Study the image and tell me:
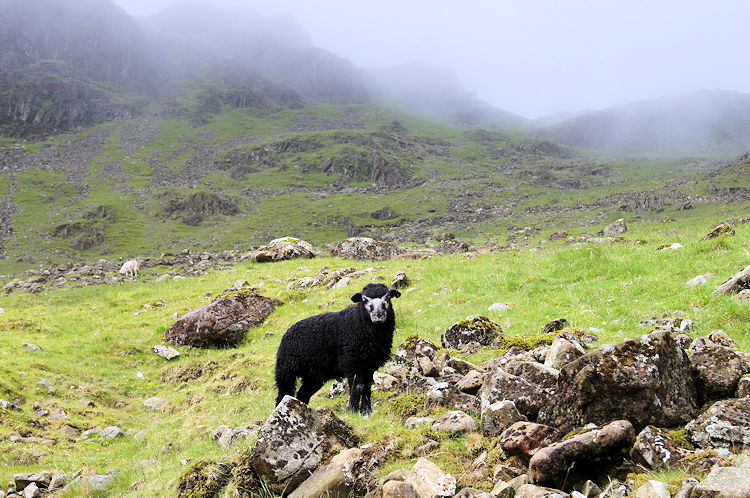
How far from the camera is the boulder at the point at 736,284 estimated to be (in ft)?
33.3

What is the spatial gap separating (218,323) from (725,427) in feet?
59.7

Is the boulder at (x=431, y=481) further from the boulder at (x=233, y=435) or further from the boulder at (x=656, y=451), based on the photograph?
the boulder at (x=233, y=435)

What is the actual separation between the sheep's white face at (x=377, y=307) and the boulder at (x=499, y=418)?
3188 millimetres

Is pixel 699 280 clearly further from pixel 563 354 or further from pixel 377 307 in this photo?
pixel 377 307

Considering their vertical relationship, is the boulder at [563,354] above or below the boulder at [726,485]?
below

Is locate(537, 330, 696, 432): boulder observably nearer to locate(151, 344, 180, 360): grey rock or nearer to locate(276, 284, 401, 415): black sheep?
locate(276, 284, 401, 415): black sheep

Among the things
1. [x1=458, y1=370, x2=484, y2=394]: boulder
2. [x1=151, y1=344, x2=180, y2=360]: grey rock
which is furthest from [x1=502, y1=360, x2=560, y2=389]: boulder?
[x1=151, y1=344, x2=180, y2=360]: grey rock

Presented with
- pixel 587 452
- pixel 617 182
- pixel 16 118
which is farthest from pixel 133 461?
pixel 16 118

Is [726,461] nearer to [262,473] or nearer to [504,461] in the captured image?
[504,461]

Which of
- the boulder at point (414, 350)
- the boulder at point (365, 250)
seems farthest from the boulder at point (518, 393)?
the boulder at point (365, 250)

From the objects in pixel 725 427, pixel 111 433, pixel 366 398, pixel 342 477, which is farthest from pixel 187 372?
pixel 725 427

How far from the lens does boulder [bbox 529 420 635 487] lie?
165 inches

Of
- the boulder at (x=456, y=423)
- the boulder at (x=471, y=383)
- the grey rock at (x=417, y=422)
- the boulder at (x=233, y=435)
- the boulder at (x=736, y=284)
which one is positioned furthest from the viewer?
the boulder at (x=736, y=284)

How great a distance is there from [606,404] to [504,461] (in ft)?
4.89
